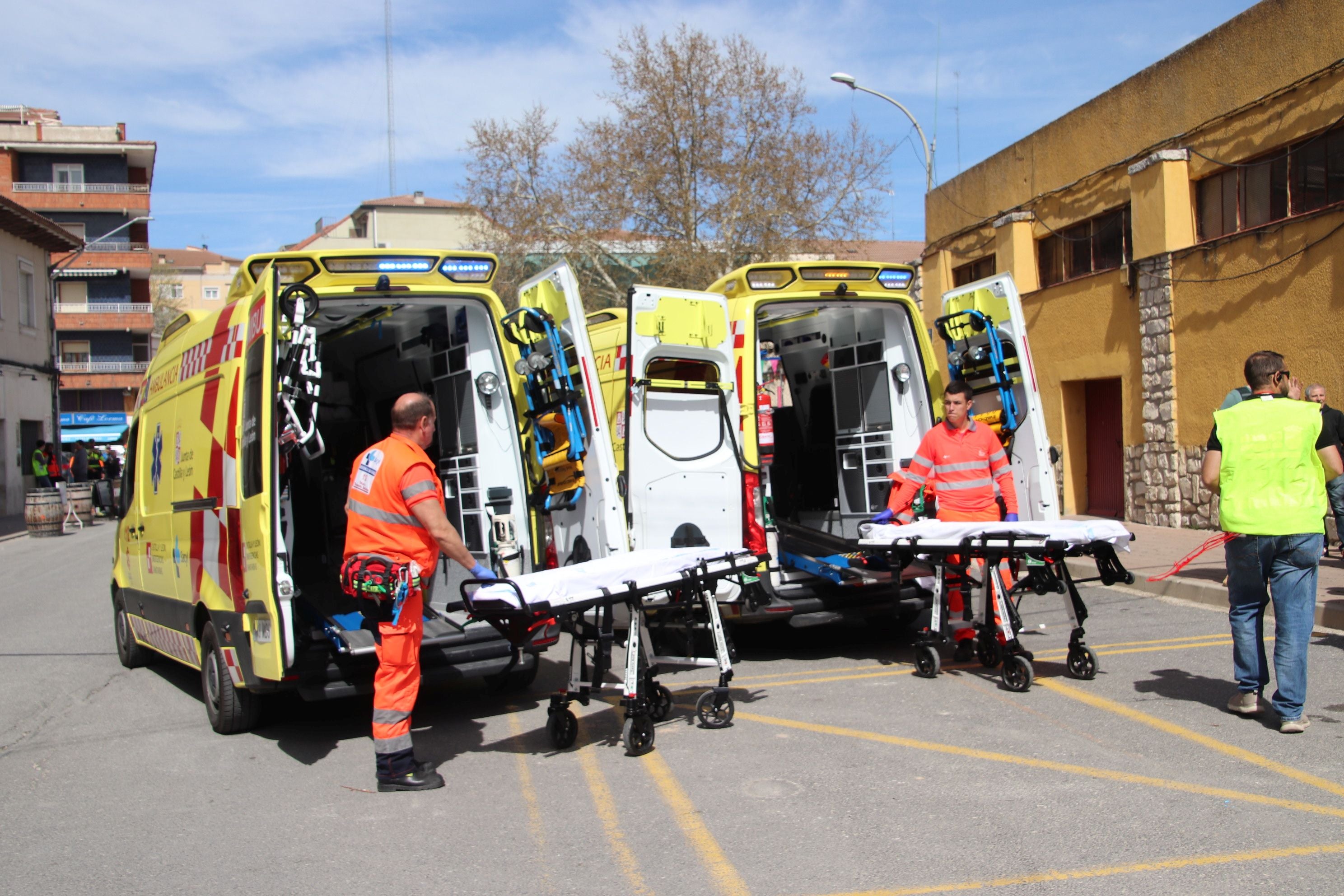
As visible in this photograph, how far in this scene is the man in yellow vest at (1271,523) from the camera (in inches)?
207

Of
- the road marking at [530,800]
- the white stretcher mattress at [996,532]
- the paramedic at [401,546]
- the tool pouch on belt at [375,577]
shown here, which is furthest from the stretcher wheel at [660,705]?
the white stretcher mattress at [996,532]

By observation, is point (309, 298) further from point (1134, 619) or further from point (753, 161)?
point (753, 161)

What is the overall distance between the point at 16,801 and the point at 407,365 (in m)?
3.98

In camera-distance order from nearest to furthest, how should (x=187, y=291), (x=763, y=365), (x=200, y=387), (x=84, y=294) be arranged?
(x=200, y=387) → (x=763, y=365) → (x=84, y=294) → (x=187, y=291)

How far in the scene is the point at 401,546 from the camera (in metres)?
5.04

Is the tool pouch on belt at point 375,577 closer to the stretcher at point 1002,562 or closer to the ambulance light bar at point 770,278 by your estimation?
the stretcher at point 1002,562

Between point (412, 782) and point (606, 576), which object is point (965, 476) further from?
point (412, 782)

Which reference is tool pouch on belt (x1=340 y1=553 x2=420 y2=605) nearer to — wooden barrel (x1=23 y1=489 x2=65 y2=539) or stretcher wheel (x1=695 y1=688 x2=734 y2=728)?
stretcher wheel (x1=695 y1=688 x2=734 y2=728)

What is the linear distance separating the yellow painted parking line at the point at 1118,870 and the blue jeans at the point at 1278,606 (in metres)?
Result: 1.52

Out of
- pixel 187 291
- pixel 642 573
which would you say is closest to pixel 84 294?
pixel 187 291

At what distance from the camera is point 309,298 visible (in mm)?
5559

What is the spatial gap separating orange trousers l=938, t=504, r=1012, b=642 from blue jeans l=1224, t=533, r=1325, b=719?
4.54ft

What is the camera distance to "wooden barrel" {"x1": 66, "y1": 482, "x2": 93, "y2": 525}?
73.9 feet

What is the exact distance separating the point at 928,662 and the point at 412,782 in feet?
10.4
